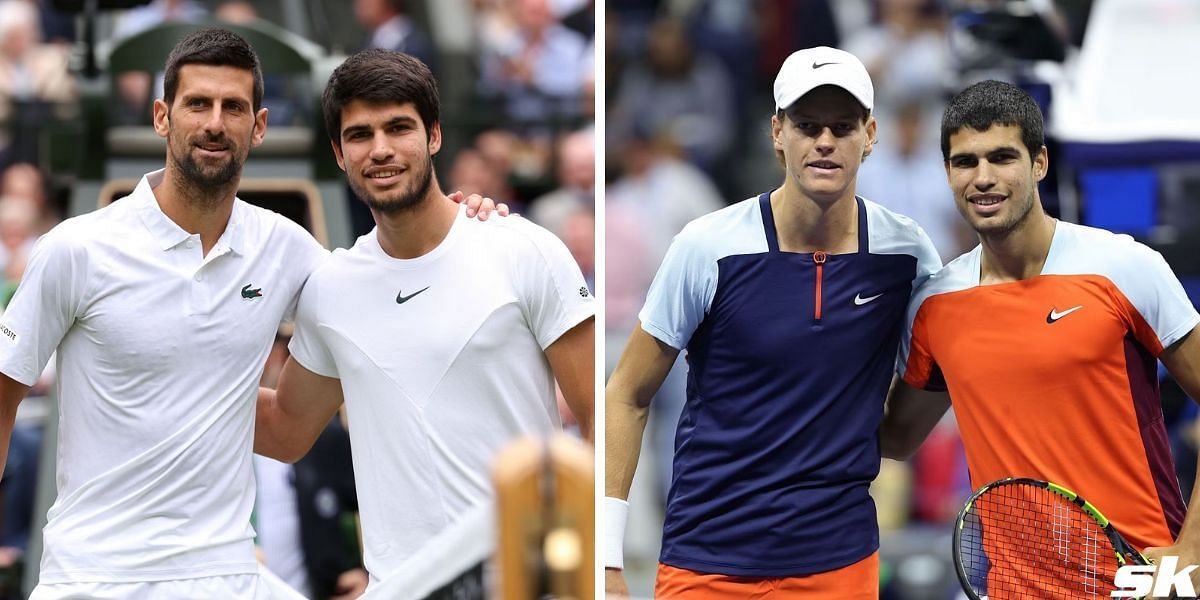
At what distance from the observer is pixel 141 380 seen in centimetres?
402

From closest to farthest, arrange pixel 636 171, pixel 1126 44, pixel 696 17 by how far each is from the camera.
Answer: pixel 1126 44, pixel 636 171, pixel 696 17

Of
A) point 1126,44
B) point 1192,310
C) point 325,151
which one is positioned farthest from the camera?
point 1126,44

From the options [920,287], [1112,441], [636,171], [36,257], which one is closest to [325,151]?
[636,171]

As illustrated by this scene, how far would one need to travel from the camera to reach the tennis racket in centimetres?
402

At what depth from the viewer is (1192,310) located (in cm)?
399

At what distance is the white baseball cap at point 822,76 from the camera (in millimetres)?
4129

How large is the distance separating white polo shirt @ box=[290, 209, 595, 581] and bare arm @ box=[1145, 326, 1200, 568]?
1.31m

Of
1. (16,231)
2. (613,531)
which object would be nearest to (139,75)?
(16,231)

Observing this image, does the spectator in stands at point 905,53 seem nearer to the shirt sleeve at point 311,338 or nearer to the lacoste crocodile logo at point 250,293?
the shirt sleeve at point 311,338

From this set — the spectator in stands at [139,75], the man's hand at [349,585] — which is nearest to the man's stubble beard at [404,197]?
the man's hand at [349,585]

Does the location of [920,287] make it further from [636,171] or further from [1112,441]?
[636,171]

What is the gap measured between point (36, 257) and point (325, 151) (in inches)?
86.3

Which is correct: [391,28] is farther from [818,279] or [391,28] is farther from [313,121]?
[818,279]

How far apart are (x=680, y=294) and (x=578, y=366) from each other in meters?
0.29
